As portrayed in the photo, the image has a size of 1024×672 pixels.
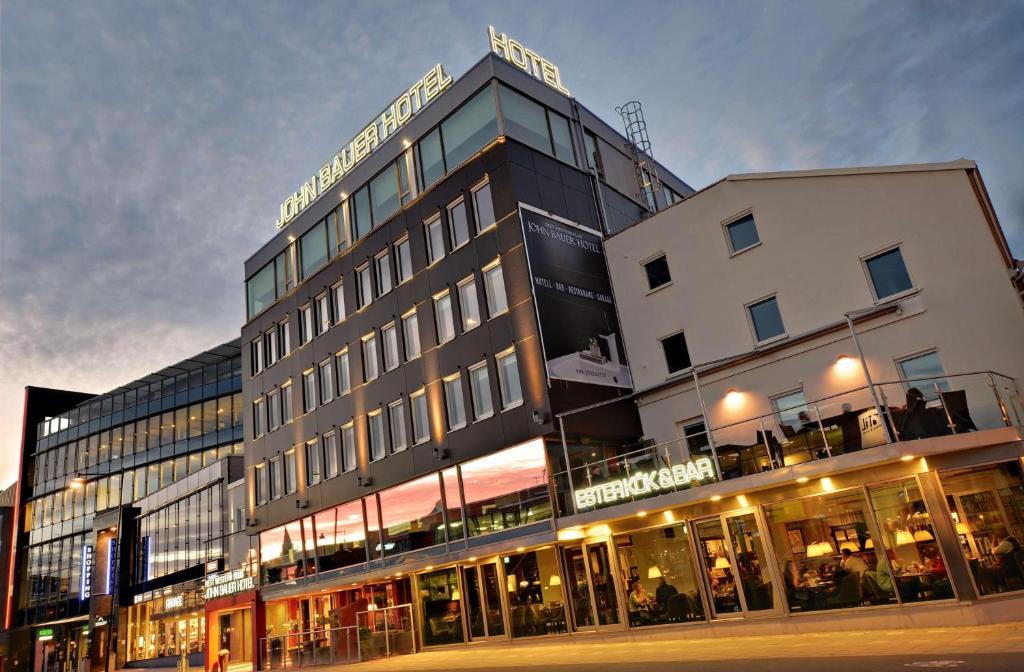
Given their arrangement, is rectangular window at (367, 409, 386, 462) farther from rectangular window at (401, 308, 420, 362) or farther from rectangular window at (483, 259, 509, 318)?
rectangular window at (483, 259, 509, 318)

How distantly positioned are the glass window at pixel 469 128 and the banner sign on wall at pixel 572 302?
134 inches

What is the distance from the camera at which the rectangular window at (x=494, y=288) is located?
24172 mm

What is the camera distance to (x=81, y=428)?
6869 centimetres

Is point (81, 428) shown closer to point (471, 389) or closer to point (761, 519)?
point (471, 389)

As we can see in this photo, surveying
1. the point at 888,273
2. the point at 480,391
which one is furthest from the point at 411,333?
the point at 888,273

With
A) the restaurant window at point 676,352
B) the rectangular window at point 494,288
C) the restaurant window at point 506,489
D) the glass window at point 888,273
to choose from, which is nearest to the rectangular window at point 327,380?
the restaurant window at point 506,489

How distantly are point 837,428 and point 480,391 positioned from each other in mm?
→ 10920

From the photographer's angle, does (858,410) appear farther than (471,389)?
No

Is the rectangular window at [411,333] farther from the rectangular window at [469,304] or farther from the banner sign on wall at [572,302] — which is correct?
the banner sign on wall at [572,302]

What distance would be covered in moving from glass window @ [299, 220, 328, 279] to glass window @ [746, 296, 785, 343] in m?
18.0

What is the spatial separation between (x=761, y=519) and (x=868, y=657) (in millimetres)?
5596

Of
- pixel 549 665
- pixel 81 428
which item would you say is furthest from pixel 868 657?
pixel 81 428

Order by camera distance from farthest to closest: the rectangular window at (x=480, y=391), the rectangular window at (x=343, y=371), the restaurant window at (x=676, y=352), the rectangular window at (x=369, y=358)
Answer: the rectangular window at (x=343, y=371) → the rectangular window at (x=369, y=358) → the rectangular window at (x=480, y=391) → the restaurant window at (x=676, y=352)

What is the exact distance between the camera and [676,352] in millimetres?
23703
